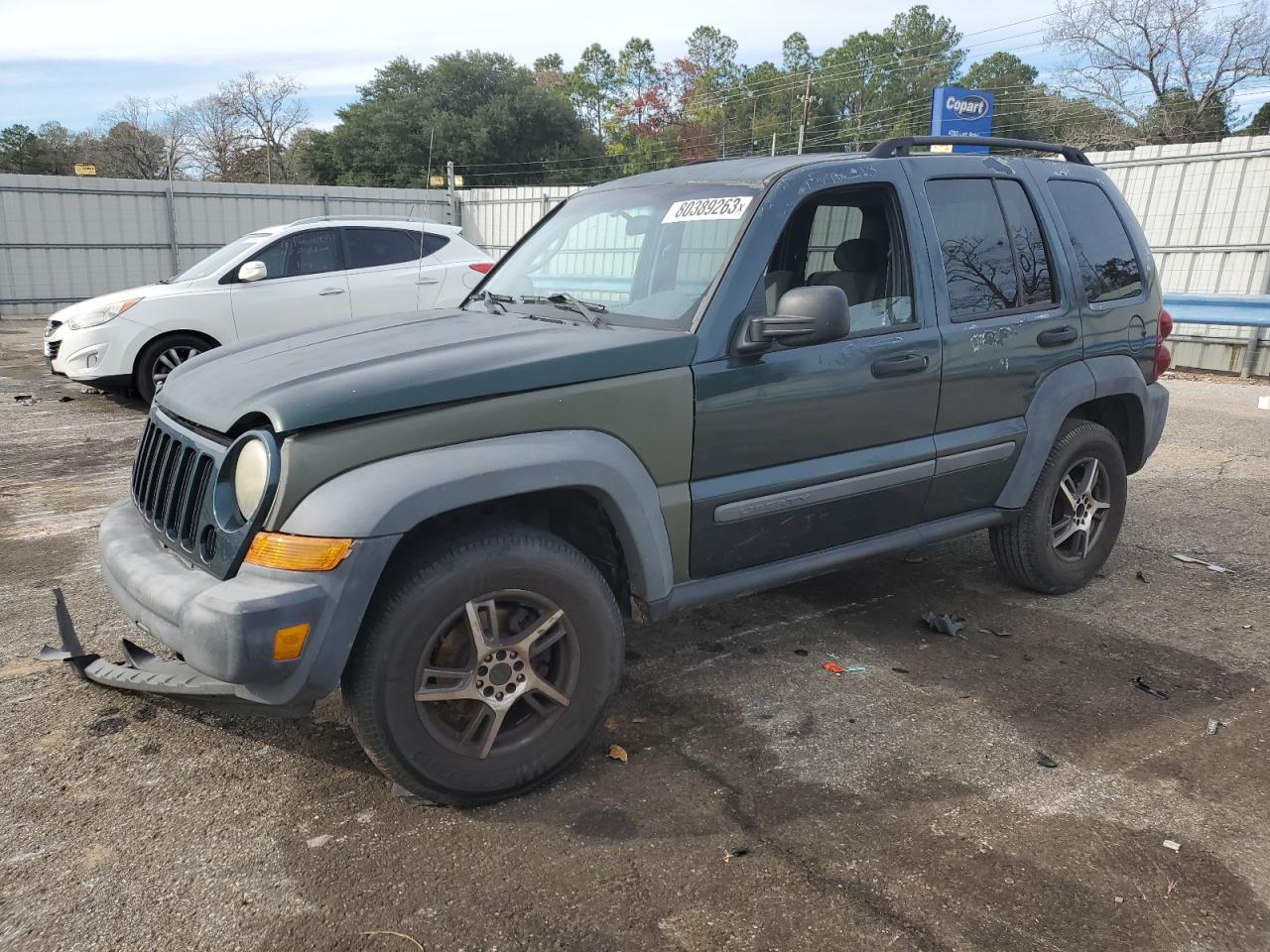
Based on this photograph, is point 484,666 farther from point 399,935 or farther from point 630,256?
point 630,256

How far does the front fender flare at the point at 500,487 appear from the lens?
8.13ft

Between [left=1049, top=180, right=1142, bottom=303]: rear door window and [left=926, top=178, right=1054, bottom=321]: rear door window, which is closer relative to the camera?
[left=926, top=178, right=1054, bottom=321]: rear door window

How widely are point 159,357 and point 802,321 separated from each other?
774cm

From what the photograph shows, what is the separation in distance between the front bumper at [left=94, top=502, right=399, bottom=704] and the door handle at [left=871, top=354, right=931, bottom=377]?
1951mm

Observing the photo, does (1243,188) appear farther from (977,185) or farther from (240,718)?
(240,718)

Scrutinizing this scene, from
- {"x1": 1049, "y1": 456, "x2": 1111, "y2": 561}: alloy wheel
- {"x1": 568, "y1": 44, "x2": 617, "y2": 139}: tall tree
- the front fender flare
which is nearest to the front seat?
the front fender flare

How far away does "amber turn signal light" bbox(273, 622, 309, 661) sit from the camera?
2.41 metres

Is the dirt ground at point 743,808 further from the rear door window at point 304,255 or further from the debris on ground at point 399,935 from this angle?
the rear door window at point 304,255

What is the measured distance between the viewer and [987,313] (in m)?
3.93

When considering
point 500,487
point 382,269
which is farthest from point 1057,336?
point 382,269

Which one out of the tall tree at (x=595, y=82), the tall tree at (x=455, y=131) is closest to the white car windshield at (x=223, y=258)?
the tall tree at (x=455, y=131)

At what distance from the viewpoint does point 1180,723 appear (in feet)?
11.2

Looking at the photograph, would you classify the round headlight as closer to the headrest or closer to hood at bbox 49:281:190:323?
the headrest

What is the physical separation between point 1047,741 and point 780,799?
1051 mm
